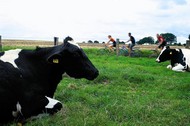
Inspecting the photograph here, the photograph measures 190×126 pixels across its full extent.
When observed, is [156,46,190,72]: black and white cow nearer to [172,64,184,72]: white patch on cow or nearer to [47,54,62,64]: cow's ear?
[172,64,184,72]: white patch on cow

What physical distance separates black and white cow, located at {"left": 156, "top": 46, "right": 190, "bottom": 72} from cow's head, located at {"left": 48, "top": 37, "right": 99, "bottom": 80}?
10.4 m

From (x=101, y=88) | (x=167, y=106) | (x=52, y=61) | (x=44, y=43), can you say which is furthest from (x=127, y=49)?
(x=52, y=61)

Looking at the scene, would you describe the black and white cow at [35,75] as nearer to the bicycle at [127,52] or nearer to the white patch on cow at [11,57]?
the white patch on cow at [11,57]

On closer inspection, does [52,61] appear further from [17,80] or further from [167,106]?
[167,106]

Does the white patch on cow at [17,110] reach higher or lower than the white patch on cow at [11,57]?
lower

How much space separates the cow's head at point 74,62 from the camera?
6789mm

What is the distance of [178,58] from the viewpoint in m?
18.0

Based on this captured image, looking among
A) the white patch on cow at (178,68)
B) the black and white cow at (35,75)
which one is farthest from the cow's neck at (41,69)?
the white patch on cow at (178,68)

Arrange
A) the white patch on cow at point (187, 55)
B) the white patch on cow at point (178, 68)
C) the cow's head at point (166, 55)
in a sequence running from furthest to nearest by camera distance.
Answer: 1. the cow's head at point (166, 55)
2. the white patch on cow at point (187, 55)
3. the white patch on cow at point (178, 68)

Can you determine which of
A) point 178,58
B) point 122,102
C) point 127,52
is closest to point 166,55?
point 178,58

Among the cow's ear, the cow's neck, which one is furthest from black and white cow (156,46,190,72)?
the cow's ear

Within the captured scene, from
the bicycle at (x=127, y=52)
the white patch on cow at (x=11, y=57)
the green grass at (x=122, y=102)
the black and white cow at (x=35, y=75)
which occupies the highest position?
the white patch on cow at (x=11, y=57)

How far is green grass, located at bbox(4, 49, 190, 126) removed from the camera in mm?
6379

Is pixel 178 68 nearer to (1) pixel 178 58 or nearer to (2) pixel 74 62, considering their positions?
(1) pixel 178 58
